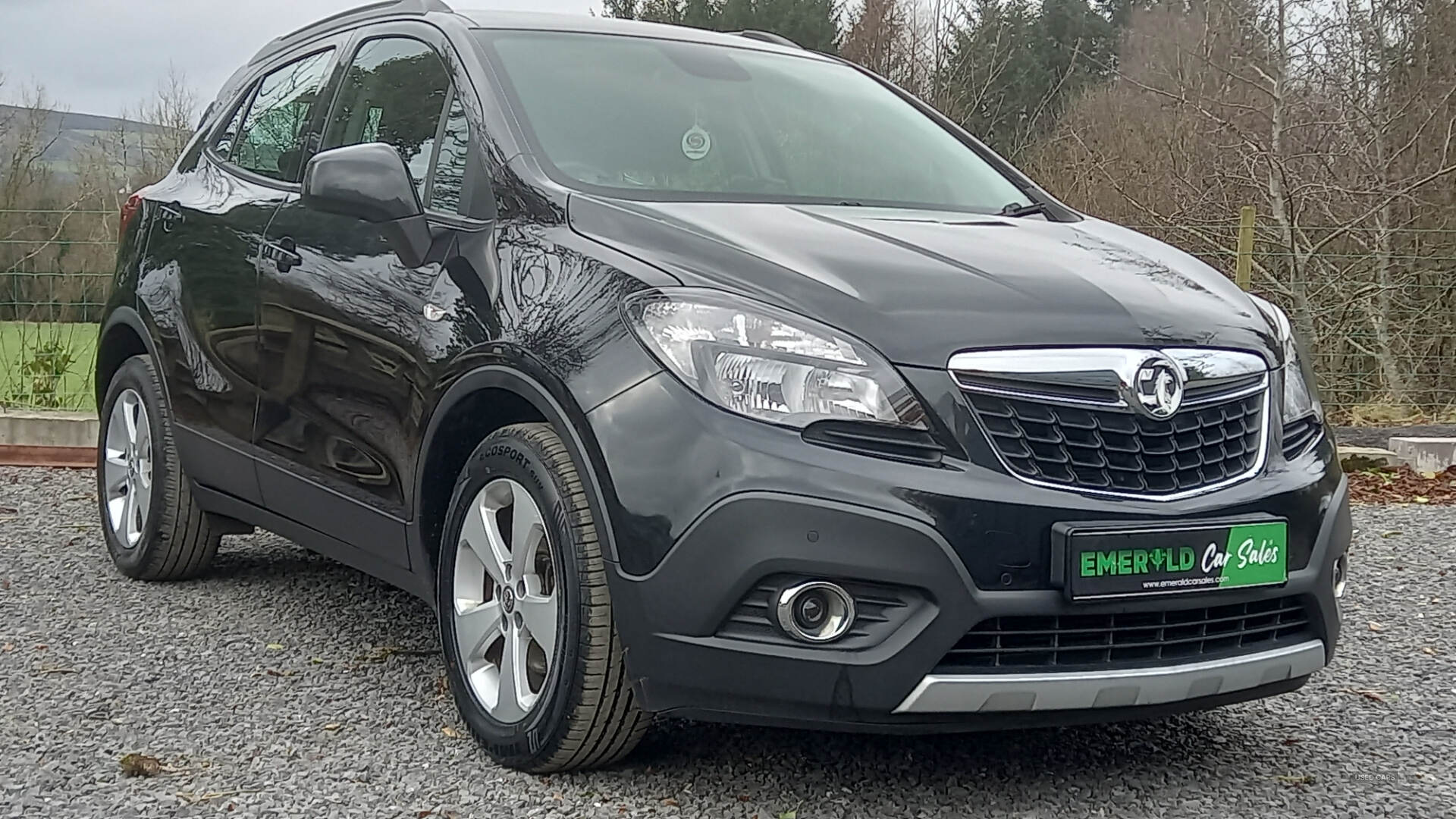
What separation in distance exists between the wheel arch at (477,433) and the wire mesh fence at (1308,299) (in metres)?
6.15

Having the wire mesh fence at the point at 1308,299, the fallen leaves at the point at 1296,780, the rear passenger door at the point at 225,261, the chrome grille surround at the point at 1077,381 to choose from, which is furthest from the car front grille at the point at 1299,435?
the wire mesh fence at the point at 1308,299

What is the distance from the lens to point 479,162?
3539 mm

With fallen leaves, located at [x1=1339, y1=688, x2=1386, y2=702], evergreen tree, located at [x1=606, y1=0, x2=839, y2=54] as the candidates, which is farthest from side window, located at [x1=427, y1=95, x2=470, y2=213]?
evergreen tree, located at [x1=606, y1=0, x2=839, y2=54]

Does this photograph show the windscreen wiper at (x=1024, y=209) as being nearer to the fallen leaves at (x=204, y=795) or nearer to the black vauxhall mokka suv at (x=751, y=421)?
the black vauxhall mokka suv at (x=751, y=421)

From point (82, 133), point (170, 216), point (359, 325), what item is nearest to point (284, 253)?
point (359, 325)

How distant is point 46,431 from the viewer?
7.98 meters

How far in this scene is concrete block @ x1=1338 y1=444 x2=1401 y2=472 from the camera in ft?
26.5

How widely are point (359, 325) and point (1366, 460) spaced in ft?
20.4

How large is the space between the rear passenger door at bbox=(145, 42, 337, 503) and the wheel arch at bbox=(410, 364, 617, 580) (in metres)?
1.04

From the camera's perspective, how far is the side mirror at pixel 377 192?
354 cm

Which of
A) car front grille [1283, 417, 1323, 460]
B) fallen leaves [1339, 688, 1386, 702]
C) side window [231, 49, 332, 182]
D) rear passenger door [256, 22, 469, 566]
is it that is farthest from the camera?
side window [231, 49, 332, 182]

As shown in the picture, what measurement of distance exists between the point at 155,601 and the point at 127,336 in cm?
98

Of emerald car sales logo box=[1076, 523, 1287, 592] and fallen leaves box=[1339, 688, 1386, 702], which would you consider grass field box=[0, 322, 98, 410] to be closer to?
fallen leaves box=[1339, 688, 1386, 702]

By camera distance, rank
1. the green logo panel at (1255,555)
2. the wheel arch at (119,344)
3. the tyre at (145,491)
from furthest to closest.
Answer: the wheel arch at (119,344) → the tyre at (145,491) → the green logo panel at (1255,555)
